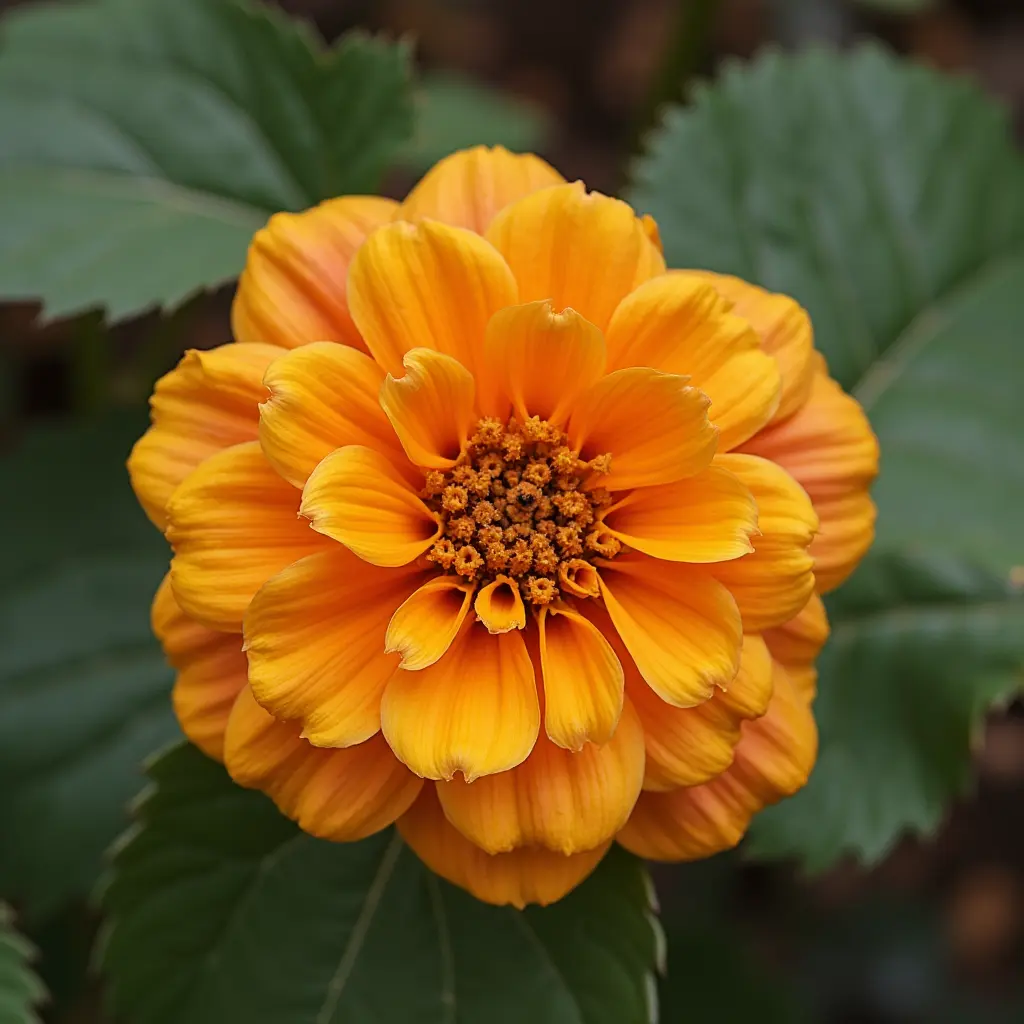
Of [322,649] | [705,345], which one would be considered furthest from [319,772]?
[705,345]

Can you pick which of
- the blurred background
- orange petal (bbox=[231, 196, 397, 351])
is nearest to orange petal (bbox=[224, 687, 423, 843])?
orange petal (bbox=[231, 196, 397, 351])

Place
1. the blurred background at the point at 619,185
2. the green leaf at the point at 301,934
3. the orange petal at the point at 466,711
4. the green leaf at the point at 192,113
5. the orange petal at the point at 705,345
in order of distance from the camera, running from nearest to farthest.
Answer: the orange petal at the point at 466,711 < the orange petal at the point at 705,345 < the green leaf at the point at 301,934 < the green leaf at the point at 192,113 < the blurred background at the point at 619,185

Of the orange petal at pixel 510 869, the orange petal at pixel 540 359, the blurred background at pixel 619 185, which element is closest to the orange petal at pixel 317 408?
the orange petal at pixel 540 359

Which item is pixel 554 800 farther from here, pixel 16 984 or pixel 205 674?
pixel 16 984

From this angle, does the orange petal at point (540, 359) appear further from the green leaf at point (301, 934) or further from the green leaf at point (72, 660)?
the green leaf at point (72, 660)

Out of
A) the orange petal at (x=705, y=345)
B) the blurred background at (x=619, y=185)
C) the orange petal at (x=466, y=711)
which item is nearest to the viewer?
the orange petal at (x=466, y=711)

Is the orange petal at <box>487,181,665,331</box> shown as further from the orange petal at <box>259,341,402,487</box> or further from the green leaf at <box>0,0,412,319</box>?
the green leaf at <box>0,0,412,319</box>
